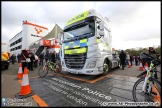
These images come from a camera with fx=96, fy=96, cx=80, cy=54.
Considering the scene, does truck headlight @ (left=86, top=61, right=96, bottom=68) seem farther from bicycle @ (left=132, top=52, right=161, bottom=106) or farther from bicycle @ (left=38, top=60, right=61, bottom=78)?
bicycle @ (left=38, top=60, right=61, bottom=78)

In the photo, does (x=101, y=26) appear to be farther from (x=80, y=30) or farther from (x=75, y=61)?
(x=75, y=61)

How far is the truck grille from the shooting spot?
482 centimetres

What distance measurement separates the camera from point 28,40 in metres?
28.3

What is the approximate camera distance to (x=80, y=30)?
17.4ft

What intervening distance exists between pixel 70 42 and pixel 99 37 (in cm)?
168

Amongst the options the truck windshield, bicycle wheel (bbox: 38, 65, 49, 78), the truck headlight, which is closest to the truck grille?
the truck headlight

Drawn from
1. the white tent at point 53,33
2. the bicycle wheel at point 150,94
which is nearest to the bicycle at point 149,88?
the bicycle wheel at point 150,94

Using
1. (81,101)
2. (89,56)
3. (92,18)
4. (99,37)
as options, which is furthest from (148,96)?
(92,18)

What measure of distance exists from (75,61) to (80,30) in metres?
1.73

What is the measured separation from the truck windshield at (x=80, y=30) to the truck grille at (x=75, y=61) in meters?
1.17

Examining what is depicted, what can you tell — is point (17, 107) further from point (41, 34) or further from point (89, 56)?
point (41, 34)

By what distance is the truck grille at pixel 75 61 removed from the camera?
4.82 metres

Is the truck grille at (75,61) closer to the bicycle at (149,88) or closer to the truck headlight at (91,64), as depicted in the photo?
the truck headlight at (91,64)

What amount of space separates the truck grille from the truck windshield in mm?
1166
